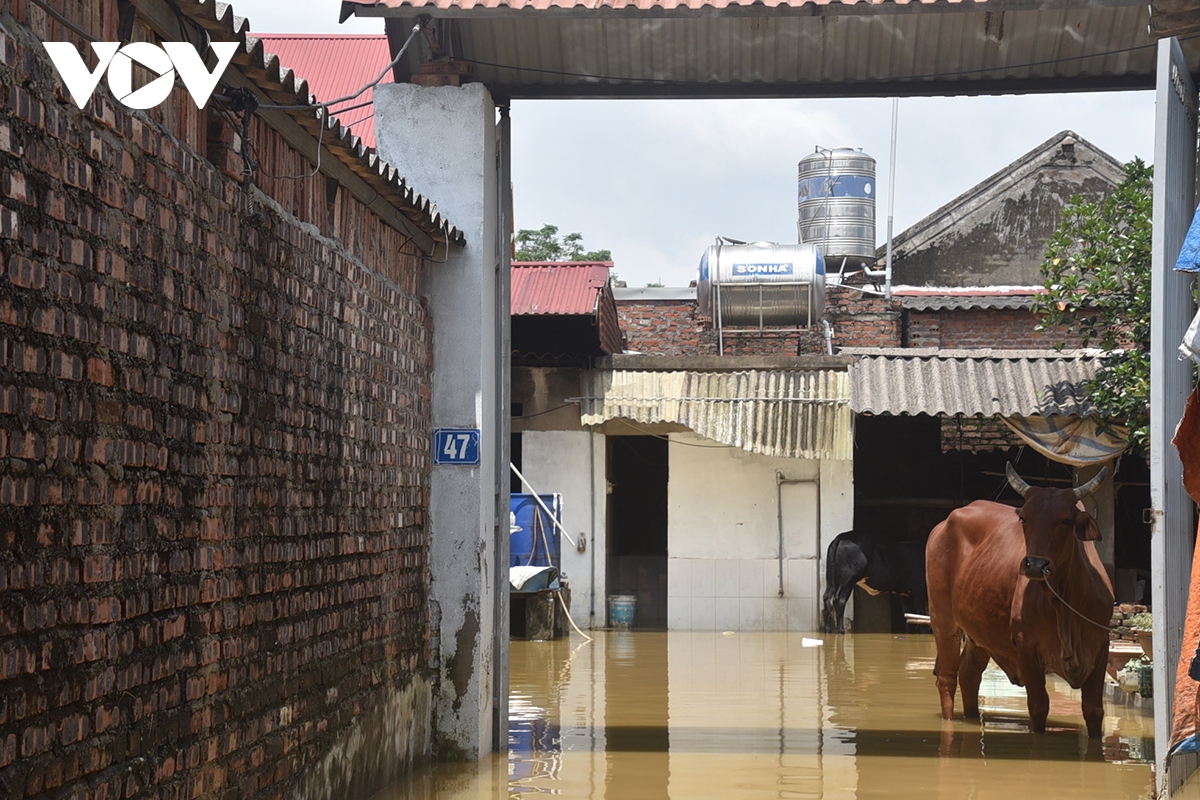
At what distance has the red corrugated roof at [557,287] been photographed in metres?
16.4

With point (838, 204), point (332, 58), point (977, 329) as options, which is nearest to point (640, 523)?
point (977, 329)

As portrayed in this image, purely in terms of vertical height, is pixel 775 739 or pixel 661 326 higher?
pixel 661 326

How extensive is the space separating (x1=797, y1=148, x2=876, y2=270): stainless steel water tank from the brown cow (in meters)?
15.7

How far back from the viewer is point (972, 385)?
52.5 feet

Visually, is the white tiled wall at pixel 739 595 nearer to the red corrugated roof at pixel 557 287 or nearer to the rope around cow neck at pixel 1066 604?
the red corrugated roof at pixel 557 287

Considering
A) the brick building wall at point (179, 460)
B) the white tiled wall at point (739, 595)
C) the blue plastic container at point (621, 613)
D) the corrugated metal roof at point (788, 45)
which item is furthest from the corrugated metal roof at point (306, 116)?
the blue plastic container at point (621, 613)

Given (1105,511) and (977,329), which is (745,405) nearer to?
(1105,511)

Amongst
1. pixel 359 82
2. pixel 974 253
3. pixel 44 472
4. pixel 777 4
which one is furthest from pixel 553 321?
pixel 44 472

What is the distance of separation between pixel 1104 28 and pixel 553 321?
364 inches

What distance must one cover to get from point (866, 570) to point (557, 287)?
509 centimetres

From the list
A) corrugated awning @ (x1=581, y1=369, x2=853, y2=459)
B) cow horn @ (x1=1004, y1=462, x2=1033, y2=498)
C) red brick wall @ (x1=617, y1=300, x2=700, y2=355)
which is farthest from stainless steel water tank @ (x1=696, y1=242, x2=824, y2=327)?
cow horn @ (x1=1004, y1=462, x2=1033, y2=498)

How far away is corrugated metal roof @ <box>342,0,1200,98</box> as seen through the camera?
770 cm

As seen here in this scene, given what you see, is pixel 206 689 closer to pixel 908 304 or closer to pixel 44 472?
pixel 44 472

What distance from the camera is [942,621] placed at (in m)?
10.5
